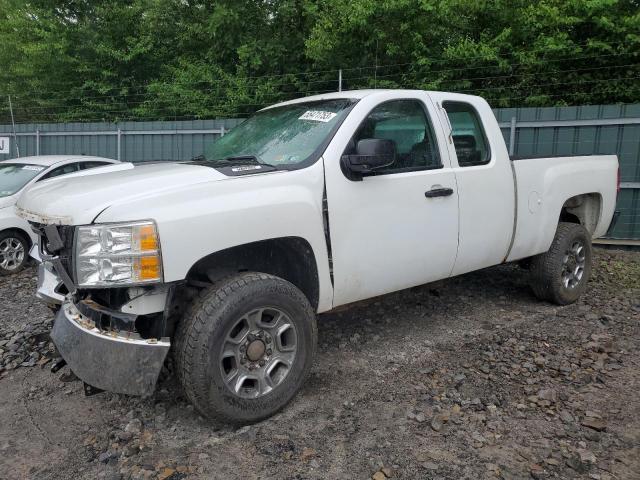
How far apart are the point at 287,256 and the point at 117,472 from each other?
1.53 metres

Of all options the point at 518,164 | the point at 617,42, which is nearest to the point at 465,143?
the point at 518,164

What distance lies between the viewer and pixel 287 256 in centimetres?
356

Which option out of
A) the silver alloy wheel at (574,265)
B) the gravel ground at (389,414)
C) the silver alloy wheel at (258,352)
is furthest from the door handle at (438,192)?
the silver alloy wheel at (574,265)

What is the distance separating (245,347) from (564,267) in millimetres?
3637

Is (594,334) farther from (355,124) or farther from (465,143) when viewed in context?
(355,124)

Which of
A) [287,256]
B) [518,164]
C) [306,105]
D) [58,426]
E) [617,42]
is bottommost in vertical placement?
[58,426]

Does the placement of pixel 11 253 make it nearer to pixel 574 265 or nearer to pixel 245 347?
Answer: pixel 245 347

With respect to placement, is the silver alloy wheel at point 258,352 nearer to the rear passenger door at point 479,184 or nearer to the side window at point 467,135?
the rear passenger door at point 479,184

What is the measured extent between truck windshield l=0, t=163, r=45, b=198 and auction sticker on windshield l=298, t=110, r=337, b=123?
490 cm

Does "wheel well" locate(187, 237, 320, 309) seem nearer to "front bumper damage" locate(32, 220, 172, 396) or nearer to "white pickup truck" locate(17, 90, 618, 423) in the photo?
"white pickup truck" locate(17, 90, 618, 423)

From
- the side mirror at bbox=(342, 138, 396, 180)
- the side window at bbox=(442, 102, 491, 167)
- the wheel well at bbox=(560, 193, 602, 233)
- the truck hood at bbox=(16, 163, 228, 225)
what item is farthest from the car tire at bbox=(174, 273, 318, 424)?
the wheel well at bbox=(560, 193, 602, 233)

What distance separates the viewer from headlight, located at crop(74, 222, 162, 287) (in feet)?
9.14

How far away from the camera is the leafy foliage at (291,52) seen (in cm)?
1028

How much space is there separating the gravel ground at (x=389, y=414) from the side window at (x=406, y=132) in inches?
57.0
